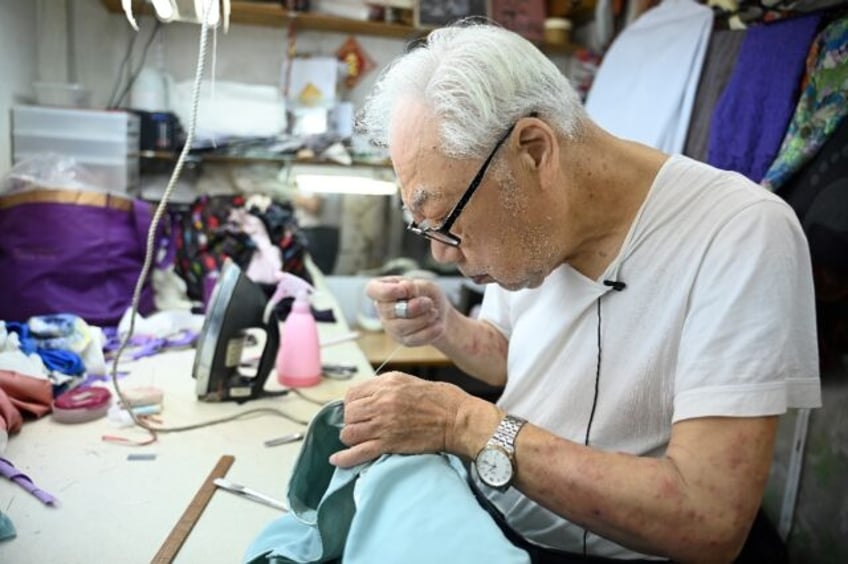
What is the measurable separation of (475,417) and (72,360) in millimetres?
1078

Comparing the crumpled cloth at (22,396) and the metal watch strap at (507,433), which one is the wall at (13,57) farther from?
the metal watch strap at (507,433)

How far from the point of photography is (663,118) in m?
2.20

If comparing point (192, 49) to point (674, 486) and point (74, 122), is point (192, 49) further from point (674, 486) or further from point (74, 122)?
point (674, 486)

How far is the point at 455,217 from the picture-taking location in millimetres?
988

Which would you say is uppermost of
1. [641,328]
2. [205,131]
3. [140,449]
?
[205,131]

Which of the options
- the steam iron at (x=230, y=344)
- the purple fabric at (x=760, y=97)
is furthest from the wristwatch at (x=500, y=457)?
the purple fabric at (x=760, y=97)

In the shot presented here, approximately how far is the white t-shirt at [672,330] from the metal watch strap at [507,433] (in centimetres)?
22

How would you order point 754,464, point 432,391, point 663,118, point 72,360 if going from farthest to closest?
1. point 663,118
2. point 72,360
3. point 432,391
4. point 754,464

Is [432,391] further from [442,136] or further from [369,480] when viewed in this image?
[442,136]

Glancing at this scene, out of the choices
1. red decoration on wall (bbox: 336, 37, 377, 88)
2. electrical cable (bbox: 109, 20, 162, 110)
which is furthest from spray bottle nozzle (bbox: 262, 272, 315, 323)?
red decoration on wall (bbox: 336, 37, 377, 88)

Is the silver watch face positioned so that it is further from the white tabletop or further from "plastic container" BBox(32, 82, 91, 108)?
"plastic container" BBox(32, 82, 91, 108)

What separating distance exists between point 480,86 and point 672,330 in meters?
0.46

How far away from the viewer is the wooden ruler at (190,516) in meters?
0.89

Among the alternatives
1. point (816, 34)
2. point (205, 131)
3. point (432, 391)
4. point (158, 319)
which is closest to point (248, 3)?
point (205, 131)
